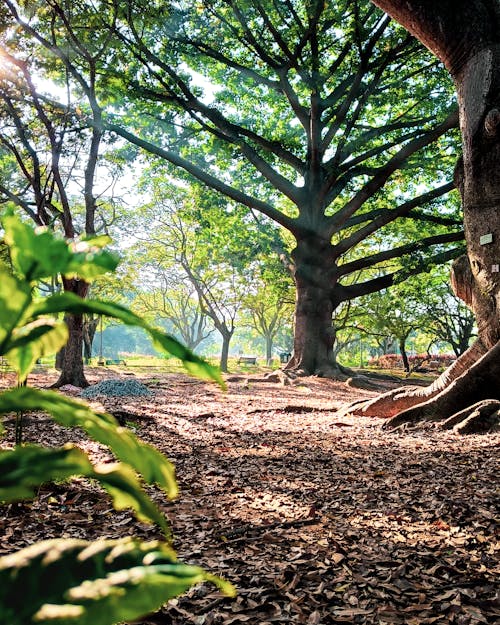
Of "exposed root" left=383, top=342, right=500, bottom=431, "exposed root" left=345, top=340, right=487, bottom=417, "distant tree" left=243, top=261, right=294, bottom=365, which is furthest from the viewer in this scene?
"distant tree" left=243, top=261, right=294, bottom=365

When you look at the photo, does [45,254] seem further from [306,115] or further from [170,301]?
[170,301]

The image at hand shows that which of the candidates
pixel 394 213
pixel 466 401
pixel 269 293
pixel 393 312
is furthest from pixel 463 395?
pixel 269 293

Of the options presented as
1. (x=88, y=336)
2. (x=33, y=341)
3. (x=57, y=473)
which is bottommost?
(x=57, y=473)

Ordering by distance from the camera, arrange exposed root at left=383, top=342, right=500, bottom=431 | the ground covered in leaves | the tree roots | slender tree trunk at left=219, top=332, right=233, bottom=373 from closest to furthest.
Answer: the ground covered in leaves < the tree roots < exposed root at left=383, top=342, right=500, bottom=431 < slender tree trunk at left=219, top=332, right=233, bottom=373

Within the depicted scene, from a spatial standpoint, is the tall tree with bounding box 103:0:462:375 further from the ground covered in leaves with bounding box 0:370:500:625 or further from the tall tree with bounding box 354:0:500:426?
the ground covered in leaves with bounding box 0:370:500:625

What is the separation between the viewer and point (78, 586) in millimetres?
498

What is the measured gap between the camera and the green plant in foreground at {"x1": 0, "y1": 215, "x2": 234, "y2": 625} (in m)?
0.47

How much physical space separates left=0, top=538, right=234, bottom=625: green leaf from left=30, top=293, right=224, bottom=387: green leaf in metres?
0.23

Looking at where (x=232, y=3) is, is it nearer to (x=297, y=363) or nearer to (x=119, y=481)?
(x=297, y=363)

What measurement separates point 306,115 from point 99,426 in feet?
49.1

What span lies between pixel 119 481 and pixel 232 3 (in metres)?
13.2

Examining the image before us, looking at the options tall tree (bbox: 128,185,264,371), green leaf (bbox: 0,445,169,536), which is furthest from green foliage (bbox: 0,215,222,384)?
tall tree (bbox: 128,185,264,371)

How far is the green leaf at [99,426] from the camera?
576 mm

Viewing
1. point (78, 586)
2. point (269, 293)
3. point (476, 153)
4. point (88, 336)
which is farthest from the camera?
point (269, 293)
